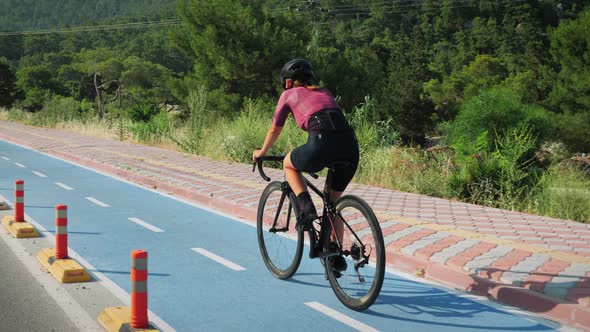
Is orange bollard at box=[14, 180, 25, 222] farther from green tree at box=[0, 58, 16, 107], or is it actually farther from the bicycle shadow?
green tree at box=[0, 58, 16, 107]

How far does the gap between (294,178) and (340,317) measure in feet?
3.80

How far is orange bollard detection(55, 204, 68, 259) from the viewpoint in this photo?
21.5 ft

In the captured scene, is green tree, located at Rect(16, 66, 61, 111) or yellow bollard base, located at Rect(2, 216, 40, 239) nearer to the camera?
yellow bollard base, located at Rect(2, 216, 40, 239)

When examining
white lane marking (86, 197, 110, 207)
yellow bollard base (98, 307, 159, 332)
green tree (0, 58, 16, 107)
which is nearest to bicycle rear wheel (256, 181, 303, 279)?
yellow bollard base (98, 307, 159, 332)

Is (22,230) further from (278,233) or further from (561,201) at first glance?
(561,201)

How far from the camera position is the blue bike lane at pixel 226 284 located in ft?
16.7

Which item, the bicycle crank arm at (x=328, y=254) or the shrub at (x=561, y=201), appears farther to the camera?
the shrub at (x=561, y=201)

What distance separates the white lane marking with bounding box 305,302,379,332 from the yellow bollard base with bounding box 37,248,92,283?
2019 mm

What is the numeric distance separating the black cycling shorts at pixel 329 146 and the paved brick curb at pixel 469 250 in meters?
1.59

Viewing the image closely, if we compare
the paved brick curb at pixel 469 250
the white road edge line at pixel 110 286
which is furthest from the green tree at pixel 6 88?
the white road edge line at pixel 110 286

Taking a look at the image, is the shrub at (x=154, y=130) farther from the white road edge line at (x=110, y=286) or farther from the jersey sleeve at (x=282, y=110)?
the jersey sleeve at (x=282, y=110)

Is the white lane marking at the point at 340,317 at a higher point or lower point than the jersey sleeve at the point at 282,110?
lower

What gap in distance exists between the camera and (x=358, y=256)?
5.25 metres

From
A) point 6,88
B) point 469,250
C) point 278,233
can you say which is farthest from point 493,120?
point 6,88
